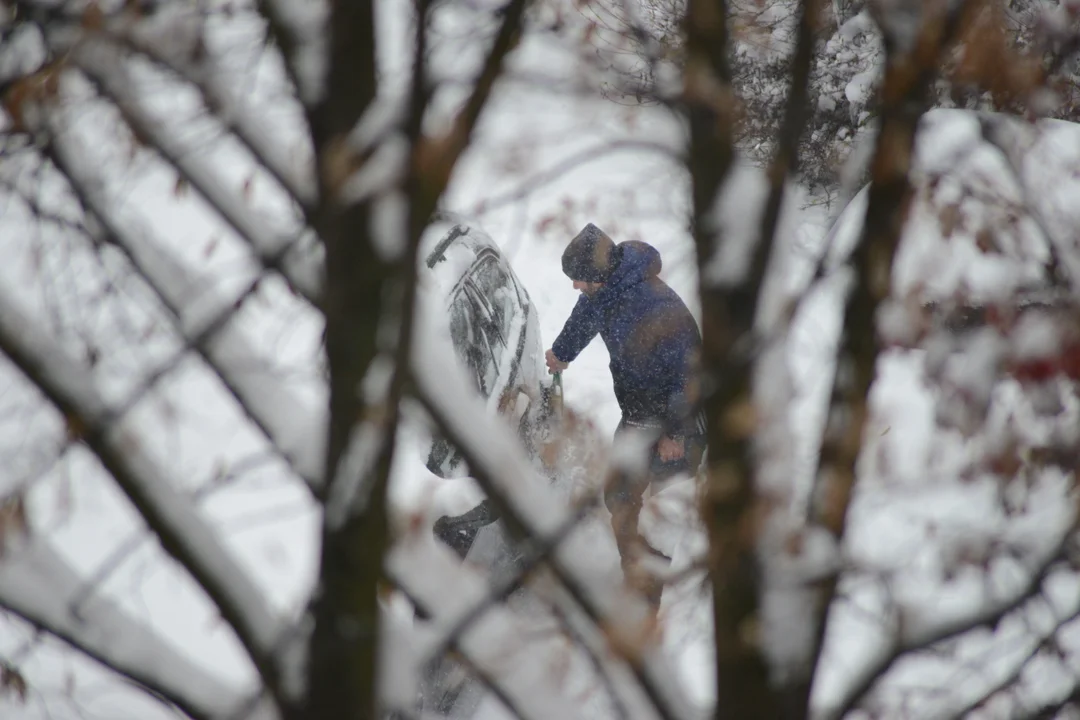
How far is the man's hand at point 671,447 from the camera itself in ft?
12.8

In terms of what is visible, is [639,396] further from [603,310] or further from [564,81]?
[564,81]

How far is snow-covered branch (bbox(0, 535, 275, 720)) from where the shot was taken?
1600 millimetres

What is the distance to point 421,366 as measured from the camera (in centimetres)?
165

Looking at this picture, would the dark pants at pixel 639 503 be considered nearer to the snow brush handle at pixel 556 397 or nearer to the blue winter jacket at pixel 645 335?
the blue winter jacket at pixel 645 335

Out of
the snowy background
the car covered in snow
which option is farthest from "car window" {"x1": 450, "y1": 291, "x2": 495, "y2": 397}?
the snowy background

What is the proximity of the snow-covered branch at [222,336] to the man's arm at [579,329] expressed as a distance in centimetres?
274

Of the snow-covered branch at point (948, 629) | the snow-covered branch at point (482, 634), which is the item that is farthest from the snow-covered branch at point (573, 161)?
the snow-covered branch at point (948, 629)

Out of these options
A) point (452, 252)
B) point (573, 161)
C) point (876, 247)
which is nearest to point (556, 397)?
point (452, 252)

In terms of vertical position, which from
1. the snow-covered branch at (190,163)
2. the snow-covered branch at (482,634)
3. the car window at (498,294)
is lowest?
the car window at (498,294)

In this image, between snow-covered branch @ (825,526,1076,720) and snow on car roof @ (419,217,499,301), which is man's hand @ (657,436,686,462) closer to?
snow on car roof @ (419,217,499,301)

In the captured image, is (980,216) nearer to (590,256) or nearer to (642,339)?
(642,339)

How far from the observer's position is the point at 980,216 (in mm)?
2010

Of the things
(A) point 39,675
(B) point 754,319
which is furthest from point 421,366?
(A) point 39,675

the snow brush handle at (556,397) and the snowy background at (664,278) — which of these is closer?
the snowy background at (664,278)
